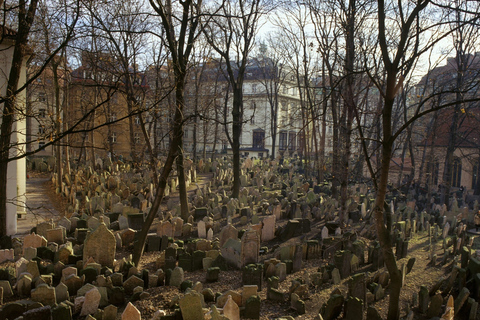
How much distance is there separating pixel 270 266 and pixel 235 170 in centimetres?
645

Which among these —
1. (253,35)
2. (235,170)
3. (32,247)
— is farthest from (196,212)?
(253,35)

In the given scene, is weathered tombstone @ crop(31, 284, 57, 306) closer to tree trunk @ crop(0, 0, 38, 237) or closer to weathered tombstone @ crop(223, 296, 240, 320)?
tree trunk @ crop(0, 0, 38, 237)

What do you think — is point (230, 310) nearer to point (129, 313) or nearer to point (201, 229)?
point (129, 313)

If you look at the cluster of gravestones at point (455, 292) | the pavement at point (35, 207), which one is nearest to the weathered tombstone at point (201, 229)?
the pavement at point (35, 207)

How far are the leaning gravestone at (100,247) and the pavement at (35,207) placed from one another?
32.3 inches

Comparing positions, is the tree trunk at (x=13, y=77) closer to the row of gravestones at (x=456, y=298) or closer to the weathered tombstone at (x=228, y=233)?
the weathered tombstone at (x=228, y=233)

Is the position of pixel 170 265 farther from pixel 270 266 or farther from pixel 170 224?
pixel 170 224

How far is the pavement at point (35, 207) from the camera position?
9.19 m

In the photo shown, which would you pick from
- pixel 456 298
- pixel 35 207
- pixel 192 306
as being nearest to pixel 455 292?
pixel 456 298

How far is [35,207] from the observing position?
1220 cm

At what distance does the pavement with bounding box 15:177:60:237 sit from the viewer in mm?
9188

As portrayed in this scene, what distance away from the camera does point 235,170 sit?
40.3 ft

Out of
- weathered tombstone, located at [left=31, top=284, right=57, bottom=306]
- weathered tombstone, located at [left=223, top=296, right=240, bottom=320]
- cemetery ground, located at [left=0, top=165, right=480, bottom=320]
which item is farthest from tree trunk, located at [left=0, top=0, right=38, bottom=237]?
weathered tombstone, located at [left=223, top=296, right=240, bottom=320]

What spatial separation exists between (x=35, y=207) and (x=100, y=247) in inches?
294
